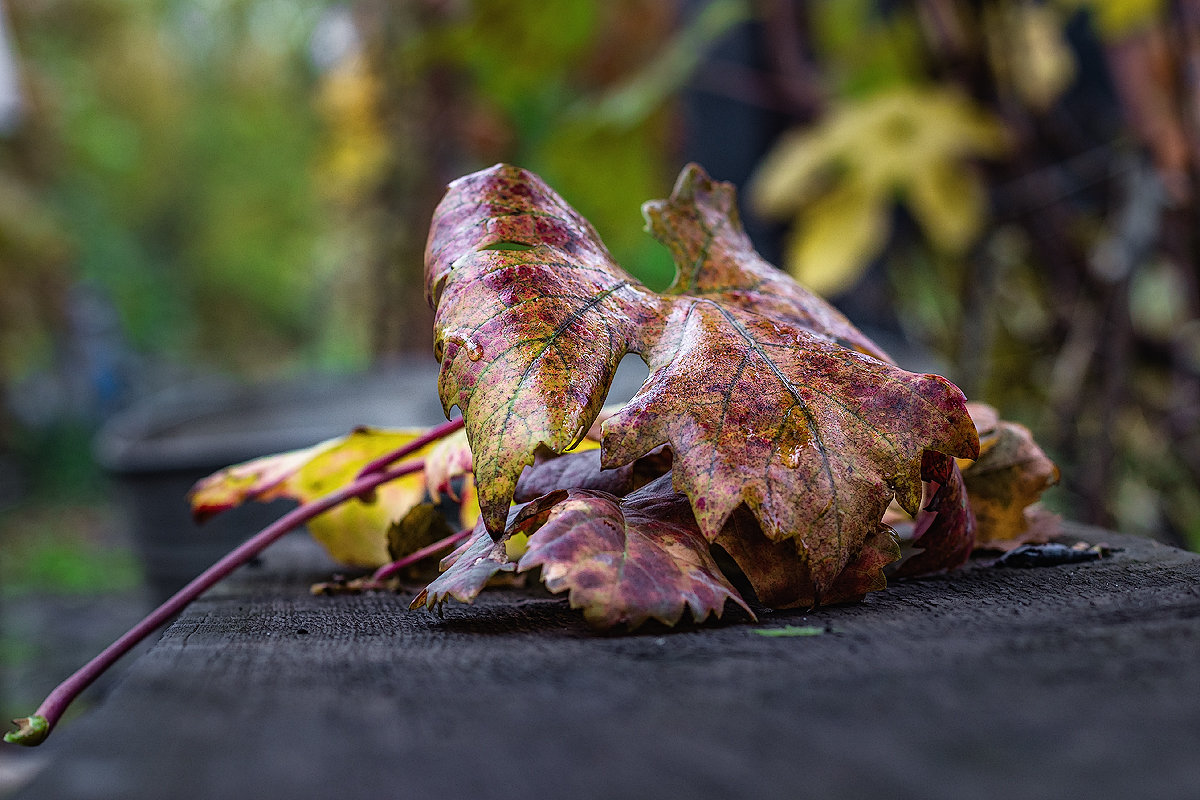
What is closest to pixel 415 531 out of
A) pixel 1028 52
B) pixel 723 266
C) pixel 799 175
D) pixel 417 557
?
pixel 417 557

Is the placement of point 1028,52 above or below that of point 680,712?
above

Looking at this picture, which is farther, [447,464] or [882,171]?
[882,171]

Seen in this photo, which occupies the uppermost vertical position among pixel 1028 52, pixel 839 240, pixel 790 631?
pixel 1028 52

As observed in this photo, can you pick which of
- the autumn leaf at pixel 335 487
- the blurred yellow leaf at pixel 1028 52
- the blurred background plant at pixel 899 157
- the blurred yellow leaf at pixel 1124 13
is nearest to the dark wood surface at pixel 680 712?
the autumn leaf at pixel 335 487

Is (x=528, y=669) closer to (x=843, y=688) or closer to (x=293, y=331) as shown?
(x=843, y=688)

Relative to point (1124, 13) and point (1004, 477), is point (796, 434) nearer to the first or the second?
point (1004, 477)

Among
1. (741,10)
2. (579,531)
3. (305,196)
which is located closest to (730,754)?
(579,531)

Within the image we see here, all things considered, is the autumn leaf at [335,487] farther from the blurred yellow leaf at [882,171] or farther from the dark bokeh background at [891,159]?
the blurred yellow leaf at [882,171]
